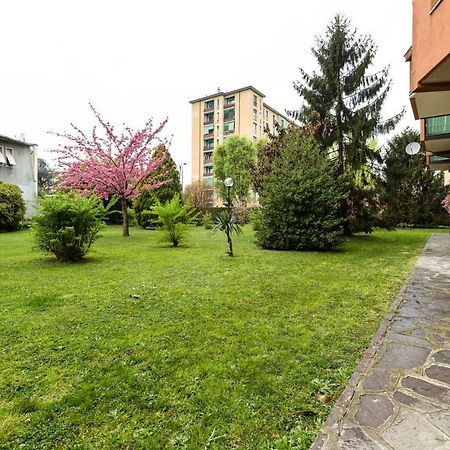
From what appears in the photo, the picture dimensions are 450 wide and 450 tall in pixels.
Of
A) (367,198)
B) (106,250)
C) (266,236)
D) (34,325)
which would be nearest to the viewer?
(34,325)

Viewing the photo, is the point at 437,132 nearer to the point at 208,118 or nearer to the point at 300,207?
the point at 300,207

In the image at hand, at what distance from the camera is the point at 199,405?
2.24 meters

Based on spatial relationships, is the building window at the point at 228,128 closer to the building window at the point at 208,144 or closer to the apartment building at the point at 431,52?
the building window at the point at 208,144

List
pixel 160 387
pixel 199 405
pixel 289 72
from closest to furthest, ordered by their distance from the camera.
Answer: pixel 199 405
pixel 160 387
pixel 289 72

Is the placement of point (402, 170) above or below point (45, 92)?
below

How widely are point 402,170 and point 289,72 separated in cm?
1315

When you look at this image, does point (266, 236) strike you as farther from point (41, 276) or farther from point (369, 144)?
point (369, 144)

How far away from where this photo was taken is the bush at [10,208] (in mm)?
16438

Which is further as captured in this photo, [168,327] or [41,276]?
[41,276]

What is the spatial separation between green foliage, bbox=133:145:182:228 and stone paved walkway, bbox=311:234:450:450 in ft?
53.9

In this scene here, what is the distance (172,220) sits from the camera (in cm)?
1107

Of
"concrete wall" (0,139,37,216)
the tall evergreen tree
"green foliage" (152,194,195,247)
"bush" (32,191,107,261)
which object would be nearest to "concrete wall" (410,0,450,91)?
"bush" (32,191,107,261)

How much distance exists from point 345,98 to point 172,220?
1015 cm

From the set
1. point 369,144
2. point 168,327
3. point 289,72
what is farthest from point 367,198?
point 168,327
